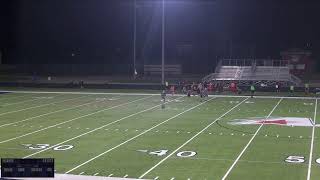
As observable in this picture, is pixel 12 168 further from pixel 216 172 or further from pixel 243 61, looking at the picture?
pixel 243 61

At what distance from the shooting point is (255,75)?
55062 mm

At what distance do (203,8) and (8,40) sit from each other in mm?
23240

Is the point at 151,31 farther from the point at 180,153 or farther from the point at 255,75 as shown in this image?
the point at 180,153

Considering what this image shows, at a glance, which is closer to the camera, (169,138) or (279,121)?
(169,138)

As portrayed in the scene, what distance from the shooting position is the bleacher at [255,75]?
2083 inches

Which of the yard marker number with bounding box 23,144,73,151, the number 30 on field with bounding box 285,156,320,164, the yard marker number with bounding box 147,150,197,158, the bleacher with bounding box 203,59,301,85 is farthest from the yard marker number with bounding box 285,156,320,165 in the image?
the bleacher with bounding box 203,59,301,85

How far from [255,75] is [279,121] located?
2969 centimetres

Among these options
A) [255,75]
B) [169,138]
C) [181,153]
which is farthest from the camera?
[255,75]

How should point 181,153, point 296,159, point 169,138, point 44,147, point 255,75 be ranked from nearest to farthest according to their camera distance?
point 296,159
point 181,153
point 44,147
point 169,138
point 255,75

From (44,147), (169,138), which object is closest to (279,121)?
(169,138)

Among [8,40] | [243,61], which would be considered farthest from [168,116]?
[8,40]

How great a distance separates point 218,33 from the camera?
66750 mm

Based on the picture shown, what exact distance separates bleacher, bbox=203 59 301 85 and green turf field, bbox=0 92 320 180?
17.9 metres

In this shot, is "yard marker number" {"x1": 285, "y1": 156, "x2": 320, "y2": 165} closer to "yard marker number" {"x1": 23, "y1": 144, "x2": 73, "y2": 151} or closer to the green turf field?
the green turf field
